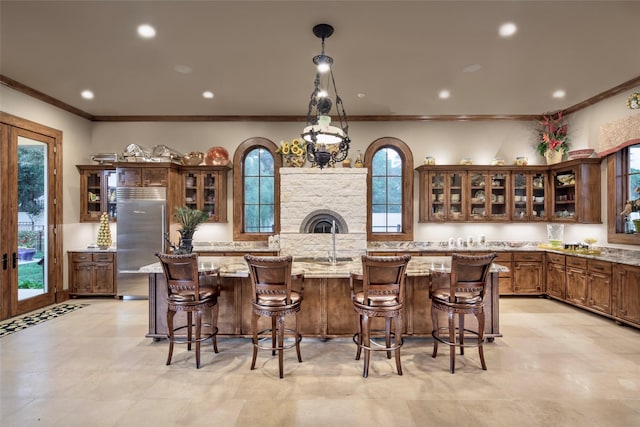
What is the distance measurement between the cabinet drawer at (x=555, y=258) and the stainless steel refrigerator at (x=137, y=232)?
665cm

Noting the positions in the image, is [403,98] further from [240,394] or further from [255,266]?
[240,394]

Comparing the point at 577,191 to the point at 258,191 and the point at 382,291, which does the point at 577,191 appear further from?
the point at 258,191

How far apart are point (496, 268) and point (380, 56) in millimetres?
2726

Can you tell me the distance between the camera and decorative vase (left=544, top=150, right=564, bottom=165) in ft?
19.3

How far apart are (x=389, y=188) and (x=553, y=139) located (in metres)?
3.08

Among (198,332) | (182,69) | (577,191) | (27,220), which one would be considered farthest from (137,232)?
(577,191)

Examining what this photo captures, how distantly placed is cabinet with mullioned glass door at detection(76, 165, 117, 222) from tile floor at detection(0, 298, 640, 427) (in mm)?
2550

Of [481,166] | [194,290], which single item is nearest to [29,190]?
[194,290]

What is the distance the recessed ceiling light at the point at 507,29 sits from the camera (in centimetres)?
318

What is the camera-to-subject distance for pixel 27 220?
4.90 metres

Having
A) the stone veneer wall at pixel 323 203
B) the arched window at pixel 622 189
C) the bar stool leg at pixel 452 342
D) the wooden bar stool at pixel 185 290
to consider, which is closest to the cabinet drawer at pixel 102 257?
the stone veneer wall at pixel 323 203

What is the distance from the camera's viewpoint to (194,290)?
3.11 metres

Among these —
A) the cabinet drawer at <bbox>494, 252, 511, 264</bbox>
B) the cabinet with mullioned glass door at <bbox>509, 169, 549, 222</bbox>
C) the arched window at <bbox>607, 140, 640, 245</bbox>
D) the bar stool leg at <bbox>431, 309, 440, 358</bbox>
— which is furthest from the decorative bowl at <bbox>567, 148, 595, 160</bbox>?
the bar stool leg at <bbox>431, 309, 440, 358</bbox>

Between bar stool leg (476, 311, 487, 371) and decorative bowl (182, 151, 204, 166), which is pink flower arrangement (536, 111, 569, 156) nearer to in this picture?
bar stool leg (476, 311, 487, 371)
